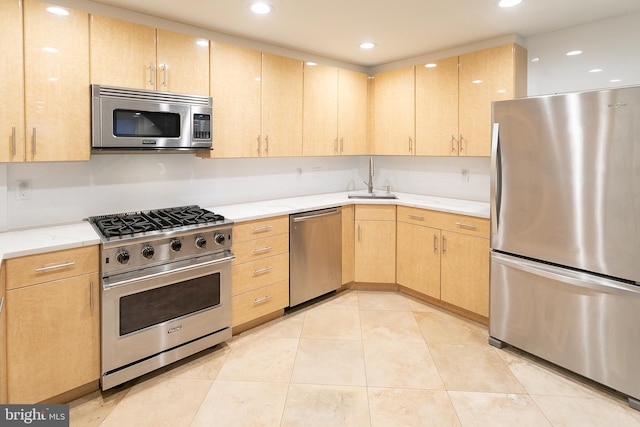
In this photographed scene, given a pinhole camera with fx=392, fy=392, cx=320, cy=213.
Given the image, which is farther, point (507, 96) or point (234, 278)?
point (507, 96)

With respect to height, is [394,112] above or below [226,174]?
above

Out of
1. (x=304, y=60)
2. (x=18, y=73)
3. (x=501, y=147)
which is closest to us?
(x=18, y=73)

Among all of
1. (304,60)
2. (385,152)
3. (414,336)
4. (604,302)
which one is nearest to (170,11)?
(304,60)

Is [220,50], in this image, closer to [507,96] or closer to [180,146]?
[180,146]

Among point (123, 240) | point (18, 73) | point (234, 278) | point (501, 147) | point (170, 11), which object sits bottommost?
point (234, 278)

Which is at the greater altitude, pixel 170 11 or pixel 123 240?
pixel 170 11

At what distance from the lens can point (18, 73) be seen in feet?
7.20

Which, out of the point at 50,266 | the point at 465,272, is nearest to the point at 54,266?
the point at 50,266

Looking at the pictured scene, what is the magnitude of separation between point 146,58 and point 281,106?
121 centimetres

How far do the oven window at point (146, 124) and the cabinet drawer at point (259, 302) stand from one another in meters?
1.31

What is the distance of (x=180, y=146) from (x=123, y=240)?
858 millimetres

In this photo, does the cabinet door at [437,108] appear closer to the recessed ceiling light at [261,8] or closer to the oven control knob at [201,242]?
the recessed ceiling light at [261,8]

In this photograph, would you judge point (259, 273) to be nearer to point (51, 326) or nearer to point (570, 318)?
point (51, 326)

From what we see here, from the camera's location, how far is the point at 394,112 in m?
4.12
